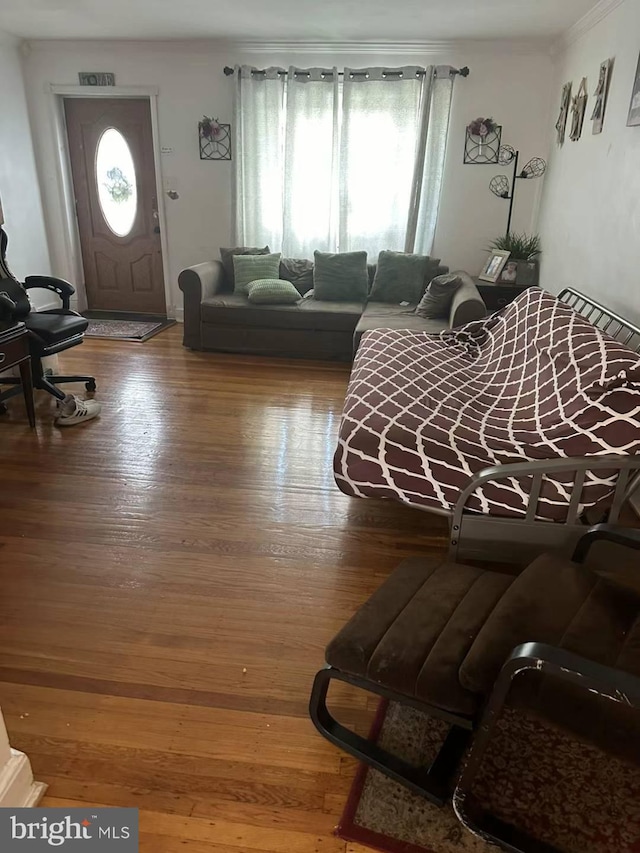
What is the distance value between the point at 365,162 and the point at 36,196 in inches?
124

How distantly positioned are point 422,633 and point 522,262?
3941 mm

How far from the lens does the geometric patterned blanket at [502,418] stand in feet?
6.25

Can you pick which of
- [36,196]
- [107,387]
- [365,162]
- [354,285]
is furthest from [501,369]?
[36,196]

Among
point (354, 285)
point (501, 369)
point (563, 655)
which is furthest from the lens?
point (354, 285)

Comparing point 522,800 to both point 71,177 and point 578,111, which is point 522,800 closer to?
point 578,111

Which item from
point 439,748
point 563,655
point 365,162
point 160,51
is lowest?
point 439,748

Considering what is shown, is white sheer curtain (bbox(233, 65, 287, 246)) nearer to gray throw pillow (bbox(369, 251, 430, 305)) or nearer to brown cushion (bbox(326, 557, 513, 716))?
gray throw pillow (bbox(369, 251, 430, 305))

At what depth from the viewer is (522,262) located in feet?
15.0

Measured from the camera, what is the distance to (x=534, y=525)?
6.22ft

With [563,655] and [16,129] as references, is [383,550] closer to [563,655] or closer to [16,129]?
[563,655]

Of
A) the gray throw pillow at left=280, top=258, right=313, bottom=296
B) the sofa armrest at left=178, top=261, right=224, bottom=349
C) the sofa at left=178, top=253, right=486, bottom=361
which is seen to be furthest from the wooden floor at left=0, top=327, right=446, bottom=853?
the gray throw pillow at left=280, top=258, right=313, bottom=296

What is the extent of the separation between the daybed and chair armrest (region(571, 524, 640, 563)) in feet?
0.77

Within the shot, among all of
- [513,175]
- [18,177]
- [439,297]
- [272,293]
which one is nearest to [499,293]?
[439,297]

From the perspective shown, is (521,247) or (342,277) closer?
(521,247)
